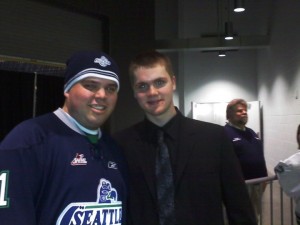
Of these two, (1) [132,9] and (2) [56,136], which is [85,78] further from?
(1) [132,9]

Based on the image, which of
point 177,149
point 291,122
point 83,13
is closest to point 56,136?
point 177,149

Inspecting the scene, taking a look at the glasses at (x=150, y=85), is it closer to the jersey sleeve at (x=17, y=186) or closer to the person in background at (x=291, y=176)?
the jersey sleeve at (x=17, y=186)

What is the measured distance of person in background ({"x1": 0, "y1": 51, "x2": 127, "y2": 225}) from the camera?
3.63ft

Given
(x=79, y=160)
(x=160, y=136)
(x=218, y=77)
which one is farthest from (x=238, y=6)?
(x=79, y=160)

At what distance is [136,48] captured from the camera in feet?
18.2

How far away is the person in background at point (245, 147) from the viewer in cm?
372

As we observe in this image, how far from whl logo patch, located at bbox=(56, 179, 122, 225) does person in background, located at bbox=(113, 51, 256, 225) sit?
8.4 inches

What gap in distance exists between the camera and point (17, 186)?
3.61 ft

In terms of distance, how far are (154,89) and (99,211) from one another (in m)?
0.62

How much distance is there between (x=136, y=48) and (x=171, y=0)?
436cm

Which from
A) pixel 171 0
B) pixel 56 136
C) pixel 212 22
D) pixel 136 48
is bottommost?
pixel 56 136

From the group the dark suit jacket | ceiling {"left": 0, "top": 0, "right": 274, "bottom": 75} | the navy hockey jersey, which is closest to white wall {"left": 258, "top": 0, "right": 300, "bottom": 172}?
ceiling {"left": 0, "top": 0, "right": 274, "bottom": 75}

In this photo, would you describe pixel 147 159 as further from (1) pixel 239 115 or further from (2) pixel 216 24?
(2) pixel 216 24

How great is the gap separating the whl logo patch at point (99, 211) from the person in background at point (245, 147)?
2.53 m
